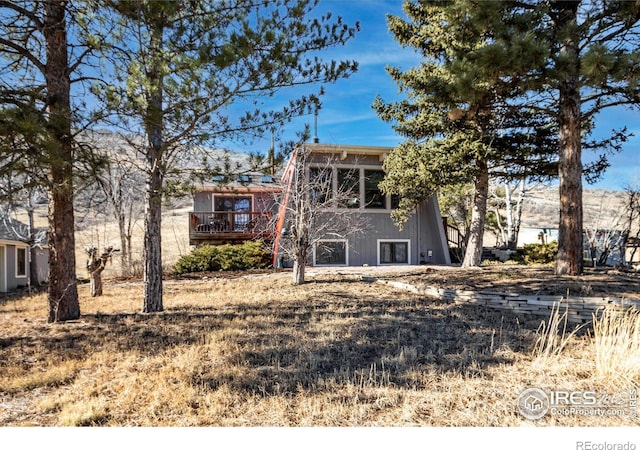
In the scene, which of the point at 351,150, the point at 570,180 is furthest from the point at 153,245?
the point at 351,150

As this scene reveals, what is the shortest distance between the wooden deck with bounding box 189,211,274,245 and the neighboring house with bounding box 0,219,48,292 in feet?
16.9

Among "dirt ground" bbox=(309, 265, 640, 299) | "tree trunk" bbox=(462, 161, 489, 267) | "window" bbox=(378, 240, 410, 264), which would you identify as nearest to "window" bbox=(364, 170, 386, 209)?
"window" bbox=(378, 240, 410, 264)

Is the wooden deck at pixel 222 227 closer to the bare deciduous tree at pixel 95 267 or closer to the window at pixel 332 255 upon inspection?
the window at pixel 332 255

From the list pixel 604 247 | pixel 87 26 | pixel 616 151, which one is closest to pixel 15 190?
pixel 87 26

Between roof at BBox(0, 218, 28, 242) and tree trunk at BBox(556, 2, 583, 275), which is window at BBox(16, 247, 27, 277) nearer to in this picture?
roof at BBox(0, 218, 28, 242)

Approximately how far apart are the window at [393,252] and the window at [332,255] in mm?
1375

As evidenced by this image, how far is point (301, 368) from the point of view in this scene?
3.73 m

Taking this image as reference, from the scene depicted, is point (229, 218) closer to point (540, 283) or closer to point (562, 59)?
point (540, 283)

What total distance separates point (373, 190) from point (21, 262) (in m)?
14.1

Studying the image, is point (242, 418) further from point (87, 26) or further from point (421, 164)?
point (421, 164)

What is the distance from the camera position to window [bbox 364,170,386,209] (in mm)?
14133

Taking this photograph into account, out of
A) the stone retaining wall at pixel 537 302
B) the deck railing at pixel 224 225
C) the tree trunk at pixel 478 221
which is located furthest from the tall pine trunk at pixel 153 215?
the tree trunk at pixel 478 221

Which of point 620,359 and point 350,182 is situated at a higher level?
point 350,182
